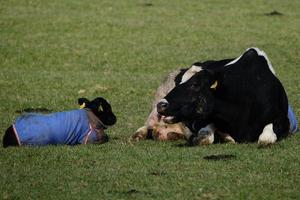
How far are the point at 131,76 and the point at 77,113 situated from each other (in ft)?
30.0

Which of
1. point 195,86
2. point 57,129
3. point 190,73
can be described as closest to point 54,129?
point 57,129

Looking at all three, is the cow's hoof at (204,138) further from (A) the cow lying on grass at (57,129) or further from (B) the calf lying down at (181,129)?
(A) the cow lying on grass at (57,129)

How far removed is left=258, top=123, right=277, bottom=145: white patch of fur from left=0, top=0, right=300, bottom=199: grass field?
116 mm

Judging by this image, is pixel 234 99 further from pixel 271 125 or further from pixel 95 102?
pixel 95 102

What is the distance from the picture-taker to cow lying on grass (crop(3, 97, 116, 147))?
10719 millimetres

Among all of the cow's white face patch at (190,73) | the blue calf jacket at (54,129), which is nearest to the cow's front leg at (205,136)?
the cow's white face patch at (190,73)

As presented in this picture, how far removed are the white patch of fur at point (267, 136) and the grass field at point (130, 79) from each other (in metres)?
0.12

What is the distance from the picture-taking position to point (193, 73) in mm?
11625

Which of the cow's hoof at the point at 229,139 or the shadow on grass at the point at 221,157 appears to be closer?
the shadow on grass at the point at 221,157

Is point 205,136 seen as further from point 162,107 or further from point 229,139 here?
point 162,107

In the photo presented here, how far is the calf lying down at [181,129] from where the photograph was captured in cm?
1096

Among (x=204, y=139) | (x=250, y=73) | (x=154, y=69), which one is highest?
(x=250, y=73)

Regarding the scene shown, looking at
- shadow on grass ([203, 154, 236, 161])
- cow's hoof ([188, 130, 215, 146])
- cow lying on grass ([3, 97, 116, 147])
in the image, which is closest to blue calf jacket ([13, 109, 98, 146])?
cow lying on grass ([3, 97, 116, 147])

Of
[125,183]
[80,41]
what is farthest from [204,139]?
[80,41]
